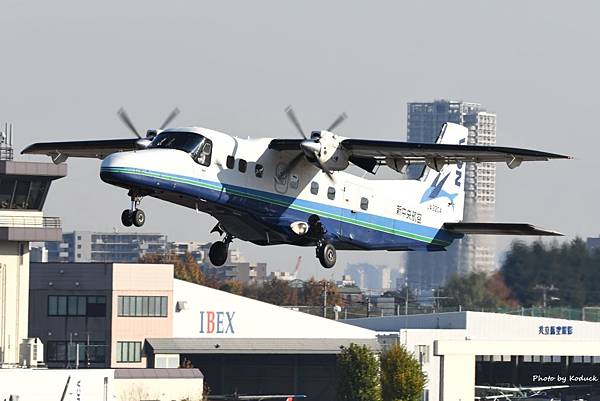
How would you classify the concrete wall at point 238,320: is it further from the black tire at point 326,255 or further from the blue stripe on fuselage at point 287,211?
the black tire at point 326,255

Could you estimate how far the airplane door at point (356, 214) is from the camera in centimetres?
4638

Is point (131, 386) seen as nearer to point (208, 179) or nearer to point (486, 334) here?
point (486, 334)

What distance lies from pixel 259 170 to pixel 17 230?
35.2 metres

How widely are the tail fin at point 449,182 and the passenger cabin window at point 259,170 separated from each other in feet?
26.8

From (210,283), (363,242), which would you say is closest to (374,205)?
(363,242)

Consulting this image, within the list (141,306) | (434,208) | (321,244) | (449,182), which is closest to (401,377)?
(141,306)

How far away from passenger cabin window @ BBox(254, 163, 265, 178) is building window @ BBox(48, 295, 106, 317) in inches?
1985

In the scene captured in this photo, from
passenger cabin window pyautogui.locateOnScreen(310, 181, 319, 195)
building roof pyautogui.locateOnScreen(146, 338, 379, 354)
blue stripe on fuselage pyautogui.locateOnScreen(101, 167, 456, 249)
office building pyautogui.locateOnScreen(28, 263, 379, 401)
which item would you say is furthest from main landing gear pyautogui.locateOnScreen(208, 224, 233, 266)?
building roof pyautogui.locateOnScreen(146, 338, 379, 354)

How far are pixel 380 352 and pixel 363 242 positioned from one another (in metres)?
45.8

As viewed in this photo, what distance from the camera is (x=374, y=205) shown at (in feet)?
156

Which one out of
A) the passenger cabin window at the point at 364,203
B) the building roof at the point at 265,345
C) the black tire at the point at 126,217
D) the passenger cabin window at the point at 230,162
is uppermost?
the passenger cabin window at the point at 230,162

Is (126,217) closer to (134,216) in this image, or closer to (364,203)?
(134,216)

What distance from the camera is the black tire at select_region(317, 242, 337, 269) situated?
45041 mm

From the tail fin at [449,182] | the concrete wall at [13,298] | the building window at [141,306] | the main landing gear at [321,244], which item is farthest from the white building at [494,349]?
the main landing gear at [321,244]
